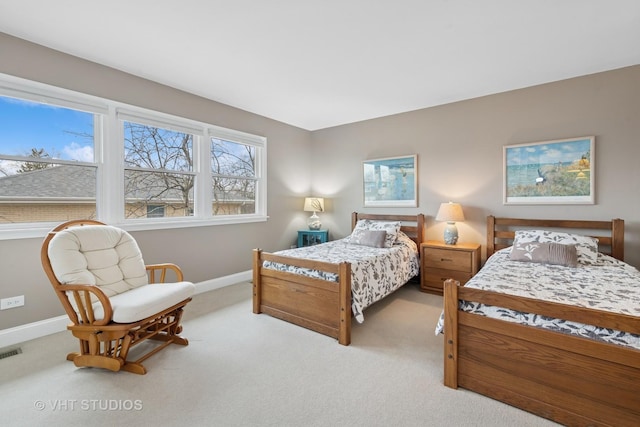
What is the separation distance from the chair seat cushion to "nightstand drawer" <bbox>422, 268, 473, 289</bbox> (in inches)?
114

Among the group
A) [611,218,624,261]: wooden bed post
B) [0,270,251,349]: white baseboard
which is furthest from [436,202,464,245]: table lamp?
[0,270,251,349]: white baseboard

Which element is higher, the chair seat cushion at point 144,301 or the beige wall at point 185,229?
the beige wall at point 185,229

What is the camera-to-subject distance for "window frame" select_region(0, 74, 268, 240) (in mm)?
2514

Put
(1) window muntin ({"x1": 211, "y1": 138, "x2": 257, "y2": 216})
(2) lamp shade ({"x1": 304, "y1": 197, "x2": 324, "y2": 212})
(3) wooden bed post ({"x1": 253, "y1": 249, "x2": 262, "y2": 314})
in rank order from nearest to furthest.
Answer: (3) wooden bed post ({"x1": 253, "y1": 249, "x2": 262, "y2": 314}) < (1) window muntin ({"x1": 211, "y1": 138, "x2": 257, "y2": 216}) < (2) lamp shade ({"x1": 304, "y1": 197, "x2": 324, "y2": 212})

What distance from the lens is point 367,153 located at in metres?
4.75

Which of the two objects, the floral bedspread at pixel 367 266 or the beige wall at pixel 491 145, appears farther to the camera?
the beige wall at pixel 491 145

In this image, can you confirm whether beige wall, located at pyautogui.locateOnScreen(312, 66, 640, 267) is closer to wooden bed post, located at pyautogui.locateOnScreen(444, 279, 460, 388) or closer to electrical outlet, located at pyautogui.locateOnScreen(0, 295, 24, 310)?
wooden bed post, located at pyautogui.locateOnScreen(444, 279, 460, 388)

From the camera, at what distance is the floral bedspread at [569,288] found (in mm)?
1516

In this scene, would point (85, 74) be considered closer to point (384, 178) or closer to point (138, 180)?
point (138, 180)

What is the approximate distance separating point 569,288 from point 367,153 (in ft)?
10.8

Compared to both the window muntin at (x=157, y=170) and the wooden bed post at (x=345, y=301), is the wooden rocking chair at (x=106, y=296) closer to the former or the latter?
the window muntin at (x=157, y=170)

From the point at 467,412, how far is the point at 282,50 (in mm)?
3096

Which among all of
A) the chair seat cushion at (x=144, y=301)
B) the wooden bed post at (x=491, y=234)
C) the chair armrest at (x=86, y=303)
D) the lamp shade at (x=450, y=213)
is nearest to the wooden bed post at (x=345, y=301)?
the chair seat cushion at (x=144, y=301)

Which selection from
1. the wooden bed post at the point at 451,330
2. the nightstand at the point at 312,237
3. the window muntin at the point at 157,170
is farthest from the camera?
the nightstand at the point at 312,237
